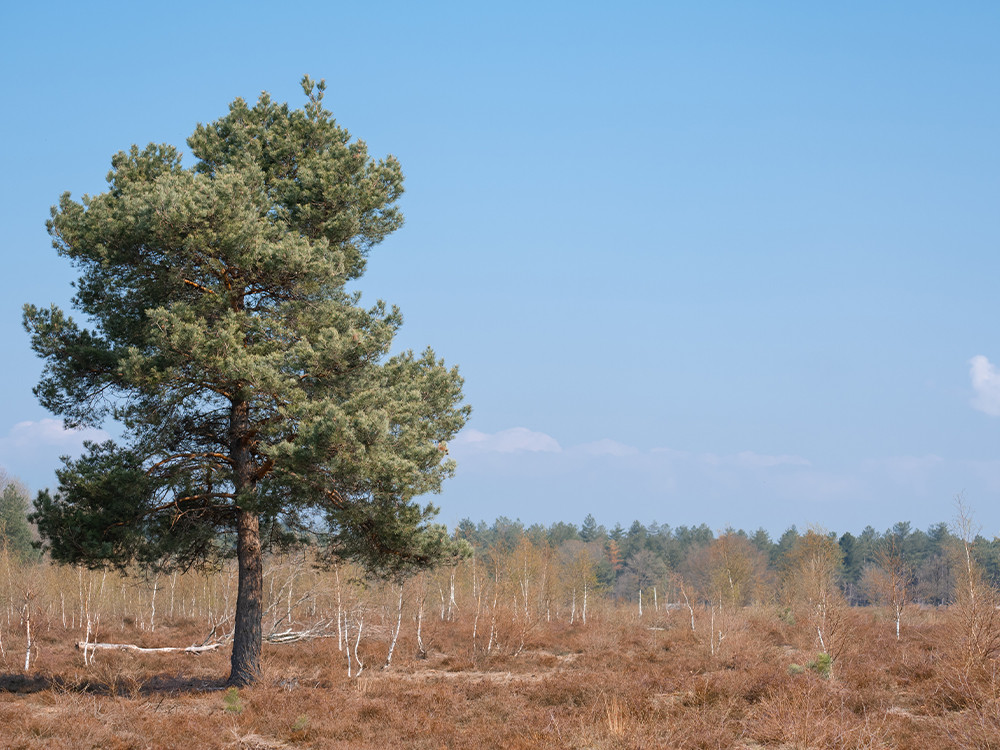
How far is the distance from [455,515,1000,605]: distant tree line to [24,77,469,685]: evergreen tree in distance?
3670 centimetres

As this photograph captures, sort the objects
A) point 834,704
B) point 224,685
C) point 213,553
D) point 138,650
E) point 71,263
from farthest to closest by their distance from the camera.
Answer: point 138,650, point 213,553, point 224,685, point 71,263, point 834,704

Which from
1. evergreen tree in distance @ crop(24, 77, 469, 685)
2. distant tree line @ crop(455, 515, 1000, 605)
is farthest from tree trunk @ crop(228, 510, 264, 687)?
distant tree line @ crop(455, 515, 1000, 605)

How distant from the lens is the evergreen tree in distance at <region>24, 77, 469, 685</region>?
14.2m

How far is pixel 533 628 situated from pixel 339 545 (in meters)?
18.1

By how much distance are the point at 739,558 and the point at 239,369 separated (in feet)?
153

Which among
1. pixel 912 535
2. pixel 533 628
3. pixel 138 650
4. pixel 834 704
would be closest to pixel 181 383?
pixel 834 704

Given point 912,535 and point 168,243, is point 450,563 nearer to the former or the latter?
point 168,243

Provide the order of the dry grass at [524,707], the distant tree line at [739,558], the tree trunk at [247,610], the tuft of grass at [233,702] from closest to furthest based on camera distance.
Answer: the dry grass at [524,707] → the tuft of grass at [233,702] → the tree trunk at [247,610] → the distant tree line at [739,558]

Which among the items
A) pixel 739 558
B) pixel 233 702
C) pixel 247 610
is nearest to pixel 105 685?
pixel 247 610

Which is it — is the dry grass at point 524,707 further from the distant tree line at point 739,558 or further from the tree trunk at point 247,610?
the distant tree line at point 739,558

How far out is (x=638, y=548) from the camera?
4437 inches

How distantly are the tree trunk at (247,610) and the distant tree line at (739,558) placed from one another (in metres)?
36.4

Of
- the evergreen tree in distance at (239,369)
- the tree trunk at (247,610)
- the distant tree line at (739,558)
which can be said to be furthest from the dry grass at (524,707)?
the distant tree line at (739,558)

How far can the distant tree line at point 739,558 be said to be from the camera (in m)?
63.6
